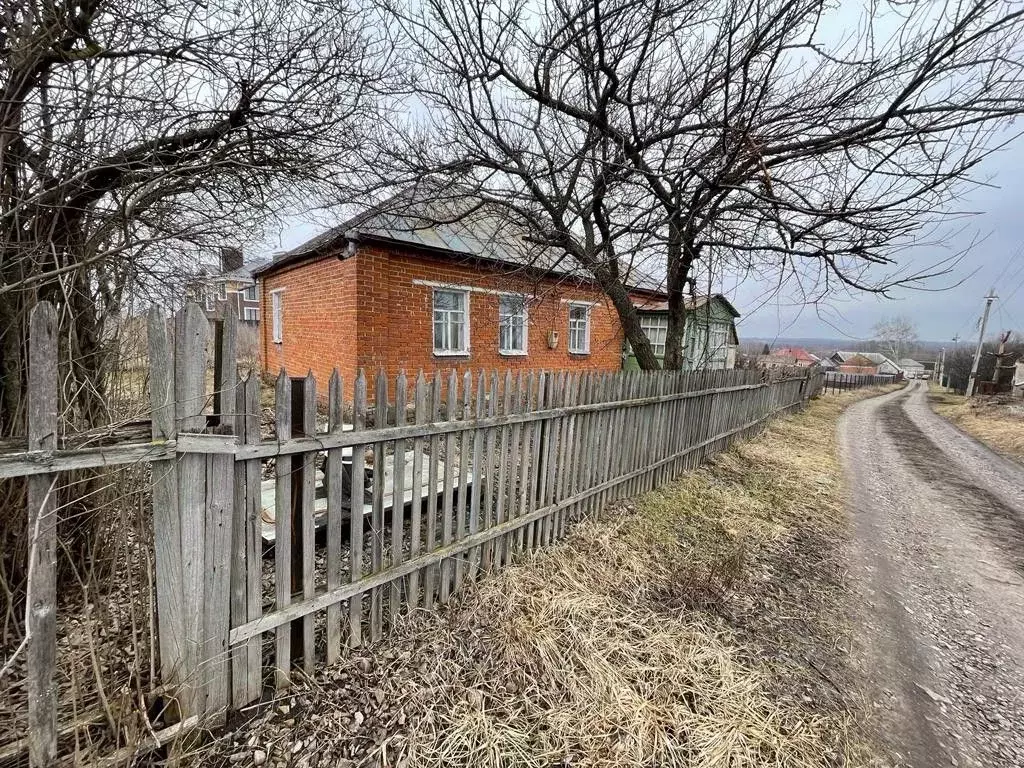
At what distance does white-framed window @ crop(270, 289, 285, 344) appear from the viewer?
11.3 meters

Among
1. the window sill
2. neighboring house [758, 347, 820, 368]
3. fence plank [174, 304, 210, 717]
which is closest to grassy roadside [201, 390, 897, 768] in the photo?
fence plank [174, 304, 210, 717]

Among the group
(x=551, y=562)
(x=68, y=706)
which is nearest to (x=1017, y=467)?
(x=551, y=562)

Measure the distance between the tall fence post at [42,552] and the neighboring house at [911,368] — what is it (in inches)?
3948

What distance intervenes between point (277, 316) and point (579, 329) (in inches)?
325

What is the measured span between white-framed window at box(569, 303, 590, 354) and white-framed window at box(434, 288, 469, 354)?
3759 mm

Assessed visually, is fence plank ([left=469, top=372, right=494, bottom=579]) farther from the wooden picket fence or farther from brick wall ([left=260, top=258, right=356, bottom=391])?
brick wall ([left=260, top=258, right=356, bottom=391])

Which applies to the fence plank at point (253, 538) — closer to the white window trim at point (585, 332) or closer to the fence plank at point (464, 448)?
the fence plank at point (464, 448)

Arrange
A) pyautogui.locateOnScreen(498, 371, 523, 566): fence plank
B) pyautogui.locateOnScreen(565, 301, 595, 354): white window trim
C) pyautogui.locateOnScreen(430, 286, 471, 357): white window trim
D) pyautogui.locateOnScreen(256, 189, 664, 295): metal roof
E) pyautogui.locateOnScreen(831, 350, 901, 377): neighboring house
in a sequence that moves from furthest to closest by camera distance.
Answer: pyautogui.locateOnScreen(831, 350, 901, 377): neighboring house → pyautogui.locateOnScreen(565, 301, 595, 354): white window trim → pyautogui.locateOnScreen(430, 286, 471, 357): white window trim → pyautogui.locateOnScreen(256, 189, 664, 295): metal roof → pyautogui.locateOnScreen(498, 371, 523, 566): fence plank

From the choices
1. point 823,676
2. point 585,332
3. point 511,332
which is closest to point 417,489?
point 823,676

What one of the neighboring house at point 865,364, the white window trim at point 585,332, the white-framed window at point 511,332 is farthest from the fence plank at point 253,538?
the neighboring house at point 865,364

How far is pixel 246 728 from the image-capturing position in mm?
1835

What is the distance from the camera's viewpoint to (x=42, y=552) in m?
1.33

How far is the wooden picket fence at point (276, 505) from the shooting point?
1.40 metres

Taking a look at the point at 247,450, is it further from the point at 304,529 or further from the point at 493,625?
the point at 493,625
